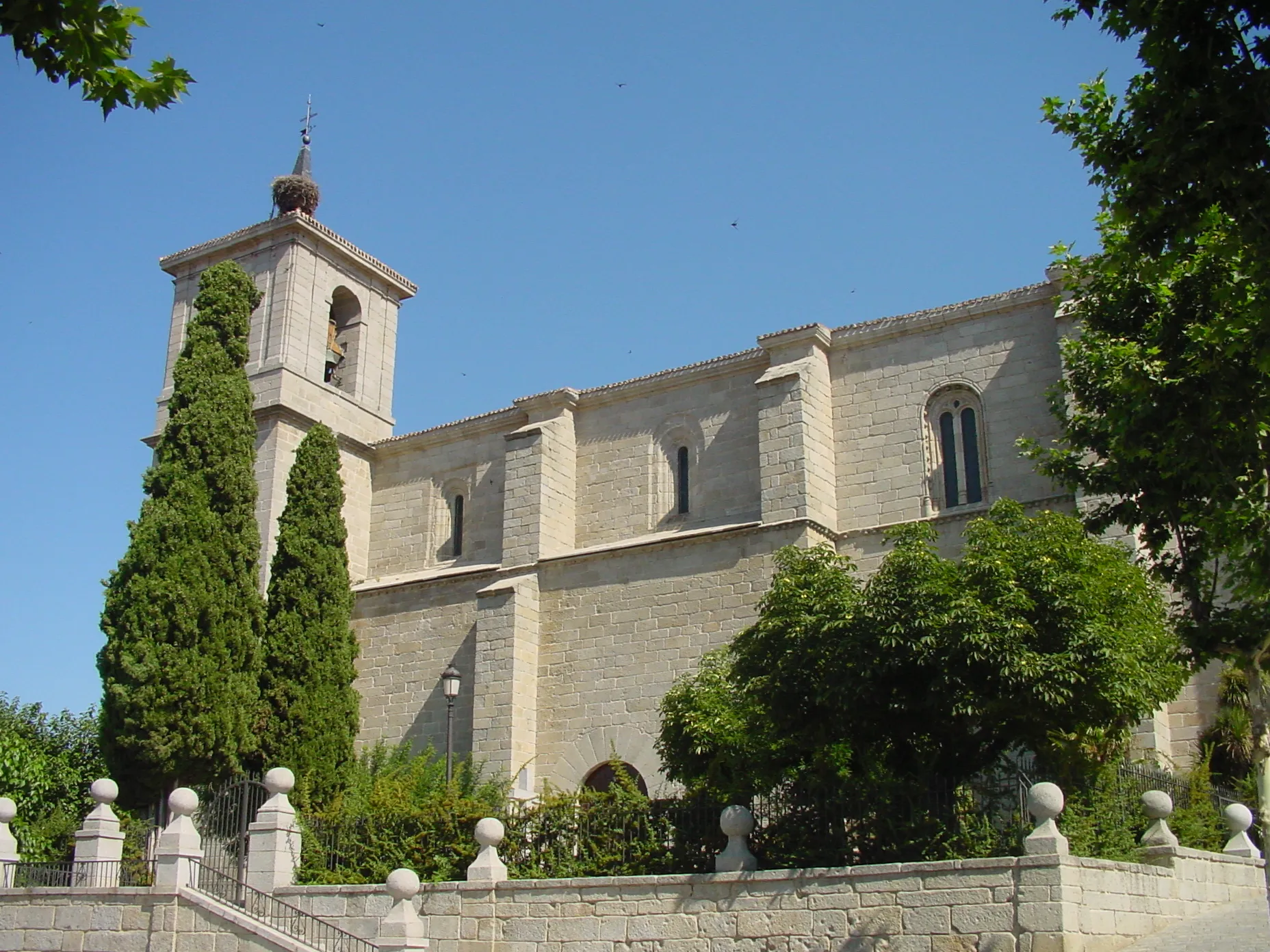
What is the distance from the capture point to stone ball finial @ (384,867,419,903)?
11969 millimetres

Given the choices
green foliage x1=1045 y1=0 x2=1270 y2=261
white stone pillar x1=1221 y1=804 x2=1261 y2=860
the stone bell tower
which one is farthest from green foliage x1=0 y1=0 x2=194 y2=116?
the stone bell tower

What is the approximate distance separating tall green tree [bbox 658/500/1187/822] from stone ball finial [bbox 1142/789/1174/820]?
0.72m

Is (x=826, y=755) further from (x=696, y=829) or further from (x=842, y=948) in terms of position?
(x=842, y=948)

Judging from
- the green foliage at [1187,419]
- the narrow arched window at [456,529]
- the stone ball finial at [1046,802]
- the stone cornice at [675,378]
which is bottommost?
the stone ball finial at [1046,802]

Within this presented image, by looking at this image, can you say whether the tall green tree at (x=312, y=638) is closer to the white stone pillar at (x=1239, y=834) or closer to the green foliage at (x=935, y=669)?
the green foliage at (x=935, y=669)

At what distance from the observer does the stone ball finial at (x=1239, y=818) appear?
46.8 ft

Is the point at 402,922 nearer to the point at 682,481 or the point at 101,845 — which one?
the point at 101,845

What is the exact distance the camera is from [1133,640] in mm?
12594

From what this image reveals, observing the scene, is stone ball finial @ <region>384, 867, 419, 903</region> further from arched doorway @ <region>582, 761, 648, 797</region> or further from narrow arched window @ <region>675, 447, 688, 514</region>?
narrow arched window @ <region>675, 447, 688, 514</region>

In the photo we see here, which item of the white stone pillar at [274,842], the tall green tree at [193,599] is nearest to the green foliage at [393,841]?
the white stone pillar at [274,842]

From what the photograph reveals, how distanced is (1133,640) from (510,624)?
37.2 ft

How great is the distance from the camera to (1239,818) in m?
14.3

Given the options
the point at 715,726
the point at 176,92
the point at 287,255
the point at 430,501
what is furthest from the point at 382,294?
the point at 176,92

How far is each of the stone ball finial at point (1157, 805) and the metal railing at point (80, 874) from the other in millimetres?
10163
